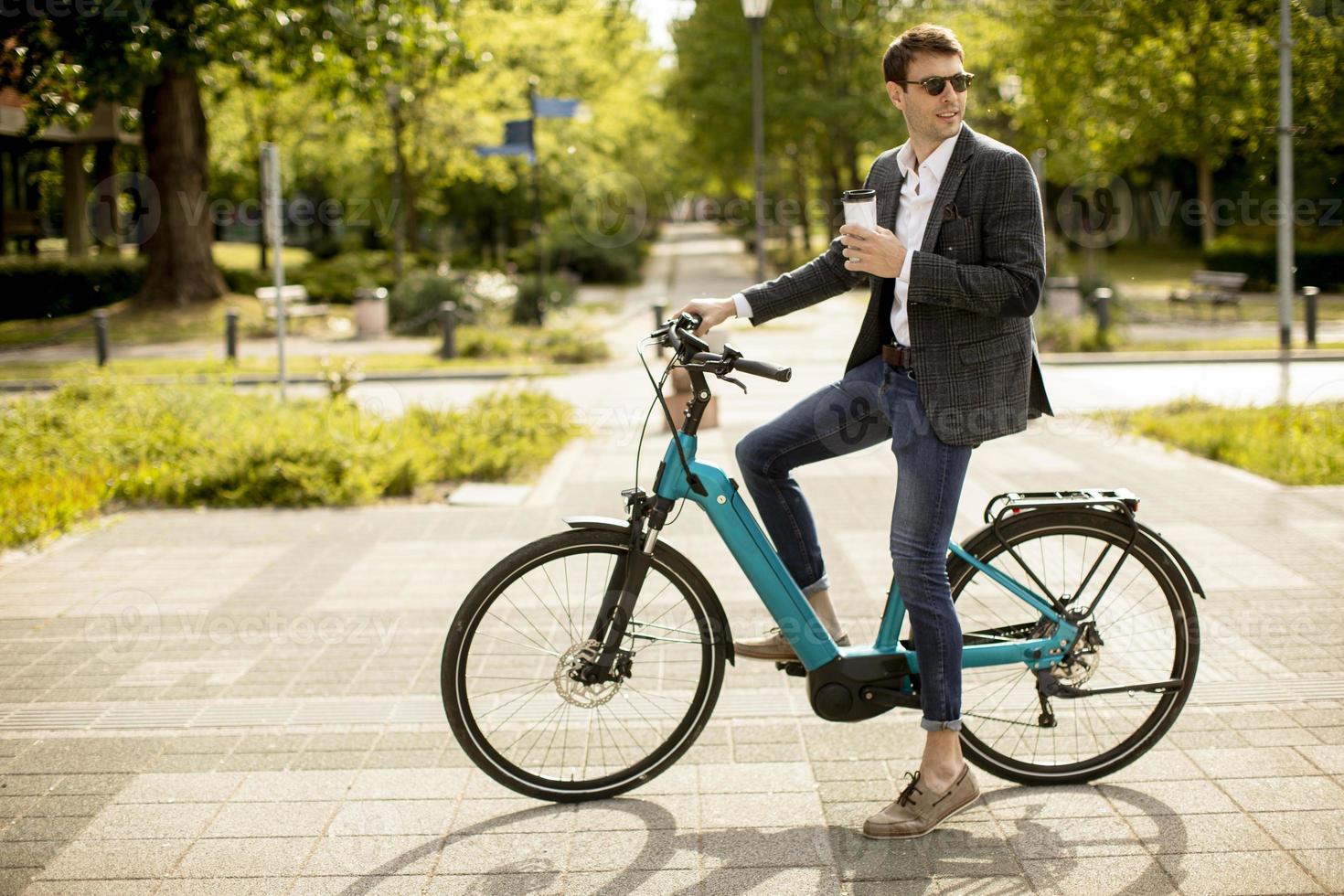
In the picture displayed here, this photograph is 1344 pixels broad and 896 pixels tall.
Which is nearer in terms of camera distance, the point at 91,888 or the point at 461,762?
the point at 91,888

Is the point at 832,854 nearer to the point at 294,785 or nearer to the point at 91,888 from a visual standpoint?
the point at 294,785

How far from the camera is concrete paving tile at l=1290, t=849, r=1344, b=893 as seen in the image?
10.2ft

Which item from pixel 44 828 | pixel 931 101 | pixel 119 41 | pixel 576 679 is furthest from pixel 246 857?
pixel 119 41

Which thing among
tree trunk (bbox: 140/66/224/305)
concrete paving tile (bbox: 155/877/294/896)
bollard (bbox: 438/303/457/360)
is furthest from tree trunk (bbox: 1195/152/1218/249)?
concrete paving tile (bbox: 155/877/294/896)

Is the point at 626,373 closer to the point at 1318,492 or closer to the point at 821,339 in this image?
the point at 821,339

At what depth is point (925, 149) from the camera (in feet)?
10.9

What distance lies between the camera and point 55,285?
50.8 ft

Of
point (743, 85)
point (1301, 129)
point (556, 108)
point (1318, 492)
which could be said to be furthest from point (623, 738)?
point (743, 85)

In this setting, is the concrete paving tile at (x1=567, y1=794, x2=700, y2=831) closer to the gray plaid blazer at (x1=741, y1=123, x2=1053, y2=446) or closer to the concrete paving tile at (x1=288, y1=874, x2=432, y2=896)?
the concrete paving tile at (x1=288, y1=874, x2=432, y2=896)

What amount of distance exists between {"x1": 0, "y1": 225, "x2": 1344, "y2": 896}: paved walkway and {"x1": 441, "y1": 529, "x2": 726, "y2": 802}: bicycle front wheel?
128 millimetres

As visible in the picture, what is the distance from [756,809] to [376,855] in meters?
1.00

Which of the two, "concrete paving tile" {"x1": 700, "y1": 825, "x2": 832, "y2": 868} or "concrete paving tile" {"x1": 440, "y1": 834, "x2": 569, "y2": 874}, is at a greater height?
"concrete paving tile" {"x1": 440, "y1": 834, "x2": 569, "y2": 874}

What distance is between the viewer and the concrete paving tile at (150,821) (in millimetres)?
3537

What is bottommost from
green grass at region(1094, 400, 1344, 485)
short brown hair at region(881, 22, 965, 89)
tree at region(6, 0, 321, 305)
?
green grass at region(1094, 400, 1344, 485)
